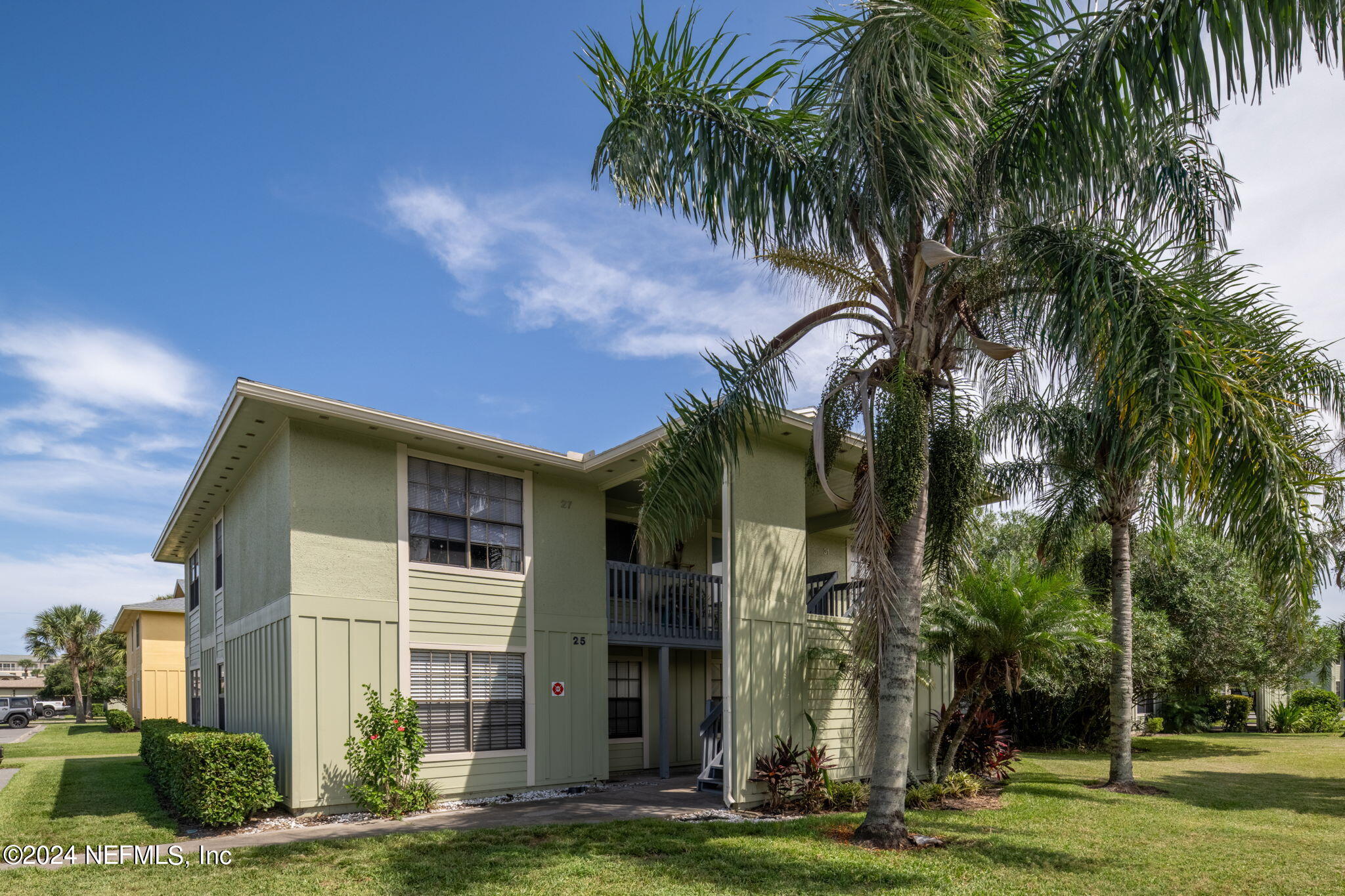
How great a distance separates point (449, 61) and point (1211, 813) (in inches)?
573

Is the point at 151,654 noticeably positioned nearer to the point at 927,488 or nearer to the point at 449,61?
the point at 449,61

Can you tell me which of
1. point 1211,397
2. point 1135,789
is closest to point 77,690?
point 1135,789

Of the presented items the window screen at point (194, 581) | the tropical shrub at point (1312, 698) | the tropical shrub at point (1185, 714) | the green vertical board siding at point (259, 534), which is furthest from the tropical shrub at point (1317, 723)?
the window screen at point (194, 581)

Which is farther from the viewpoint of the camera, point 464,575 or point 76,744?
point 76,744

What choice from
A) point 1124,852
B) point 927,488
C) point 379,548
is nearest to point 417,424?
point 379,548

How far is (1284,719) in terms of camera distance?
30688 mm

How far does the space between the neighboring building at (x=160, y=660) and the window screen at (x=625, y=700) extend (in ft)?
72.8

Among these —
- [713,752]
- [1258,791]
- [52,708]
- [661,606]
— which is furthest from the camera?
[52,708]

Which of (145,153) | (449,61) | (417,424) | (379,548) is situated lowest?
(379,548)

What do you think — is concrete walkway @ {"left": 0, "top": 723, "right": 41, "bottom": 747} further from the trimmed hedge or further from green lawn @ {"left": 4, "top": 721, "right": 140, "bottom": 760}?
the trimmed hedge

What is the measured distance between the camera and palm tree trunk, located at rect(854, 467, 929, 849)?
9352 mm

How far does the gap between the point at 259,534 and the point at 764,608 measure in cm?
753

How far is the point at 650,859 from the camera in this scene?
8.68 meters

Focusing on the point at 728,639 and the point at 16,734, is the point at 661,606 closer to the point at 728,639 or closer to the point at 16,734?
the point at 728,639
